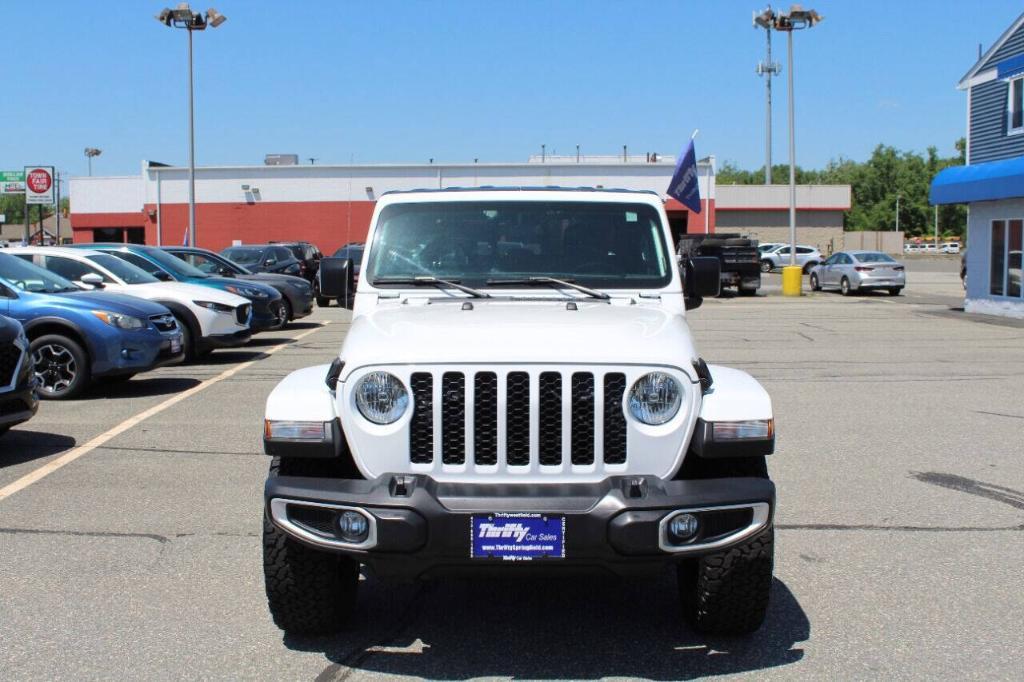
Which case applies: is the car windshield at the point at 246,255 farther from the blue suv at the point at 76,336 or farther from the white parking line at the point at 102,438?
the blue suv at the point at 76,336

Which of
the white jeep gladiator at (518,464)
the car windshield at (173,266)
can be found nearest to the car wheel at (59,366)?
the car windshield at (173,266)

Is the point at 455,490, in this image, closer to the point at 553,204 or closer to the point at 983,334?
the point at 553,204

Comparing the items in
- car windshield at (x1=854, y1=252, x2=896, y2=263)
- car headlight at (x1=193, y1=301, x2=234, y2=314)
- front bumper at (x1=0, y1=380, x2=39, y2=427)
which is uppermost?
car windshield at (x1=854, y1=252, x2=896, y2=263)

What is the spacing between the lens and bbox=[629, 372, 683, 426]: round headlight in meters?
4.13

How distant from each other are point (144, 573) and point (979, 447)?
21.2 ft

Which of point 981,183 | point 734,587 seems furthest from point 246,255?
point 734,587

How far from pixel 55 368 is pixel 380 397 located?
8.30m

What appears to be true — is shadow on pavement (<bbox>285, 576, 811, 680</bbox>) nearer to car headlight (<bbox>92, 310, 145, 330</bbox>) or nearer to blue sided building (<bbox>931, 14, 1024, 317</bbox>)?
car headlight (<bbox>92, 310, 145, 330</bbox>)

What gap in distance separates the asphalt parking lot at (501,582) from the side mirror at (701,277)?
1440 millimetres

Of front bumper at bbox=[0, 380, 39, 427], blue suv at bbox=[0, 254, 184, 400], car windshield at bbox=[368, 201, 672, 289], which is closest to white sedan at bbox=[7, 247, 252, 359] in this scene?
blue suv at bbox=[0, 254, 184, 400]

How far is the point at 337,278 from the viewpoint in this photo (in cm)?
599

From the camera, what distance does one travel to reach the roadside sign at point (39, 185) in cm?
3067

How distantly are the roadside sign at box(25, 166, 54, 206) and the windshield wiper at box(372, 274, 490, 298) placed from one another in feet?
91.7

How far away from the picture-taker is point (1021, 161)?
77.9 ft
